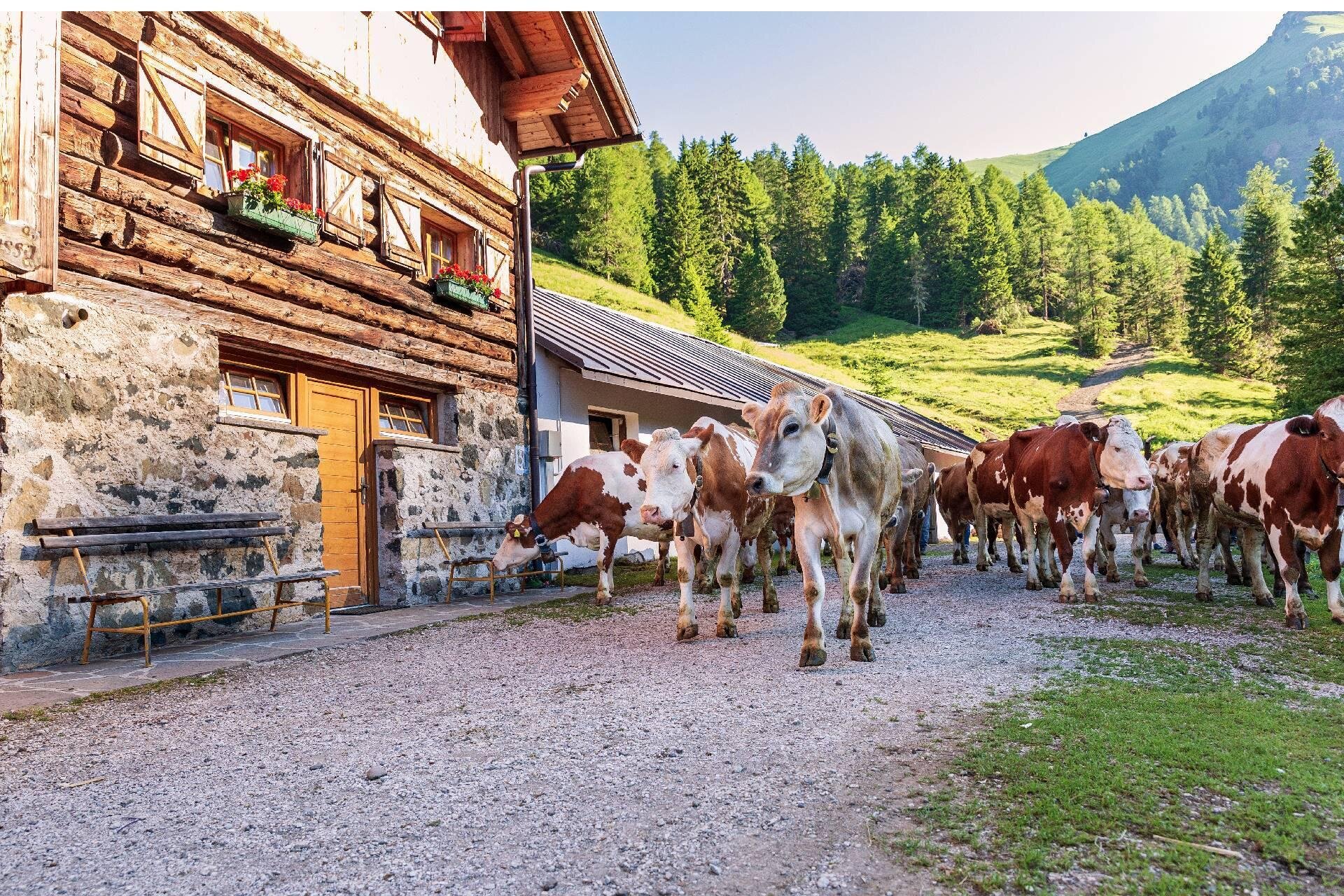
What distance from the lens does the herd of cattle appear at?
5.43m

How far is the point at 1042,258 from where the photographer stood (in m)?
79.2

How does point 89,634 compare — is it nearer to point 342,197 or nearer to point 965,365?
point 342,197

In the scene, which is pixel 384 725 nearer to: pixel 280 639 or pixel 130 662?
pixel 130 662

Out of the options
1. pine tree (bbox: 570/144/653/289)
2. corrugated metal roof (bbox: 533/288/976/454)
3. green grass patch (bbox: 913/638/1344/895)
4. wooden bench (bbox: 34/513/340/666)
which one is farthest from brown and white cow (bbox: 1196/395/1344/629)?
pine tree (bbox: 570/144/653/289)

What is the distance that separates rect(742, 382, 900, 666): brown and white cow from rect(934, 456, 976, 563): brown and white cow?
6.84 meters

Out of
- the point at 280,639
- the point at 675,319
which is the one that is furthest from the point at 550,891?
the point at 675,319

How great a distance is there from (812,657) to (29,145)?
6.13 metres

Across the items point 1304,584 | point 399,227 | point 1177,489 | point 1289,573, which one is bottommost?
point 1304,584

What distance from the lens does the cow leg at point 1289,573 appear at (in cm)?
609

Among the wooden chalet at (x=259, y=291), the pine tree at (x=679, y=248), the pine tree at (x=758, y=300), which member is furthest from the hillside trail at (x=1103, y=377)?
the wooden chalet at (x=259, y=291)

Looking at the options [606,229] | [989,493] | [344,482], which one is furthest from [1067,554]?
[606,229]

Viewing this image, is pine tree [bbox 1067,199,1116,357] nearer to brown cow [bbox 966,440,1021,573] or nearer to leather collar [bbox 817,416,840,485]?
brown cow [bbox 966,440,1021,573]

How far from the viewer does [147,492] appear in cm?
648

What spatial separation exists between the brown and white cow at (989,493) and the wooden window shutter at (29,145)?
363 inches
